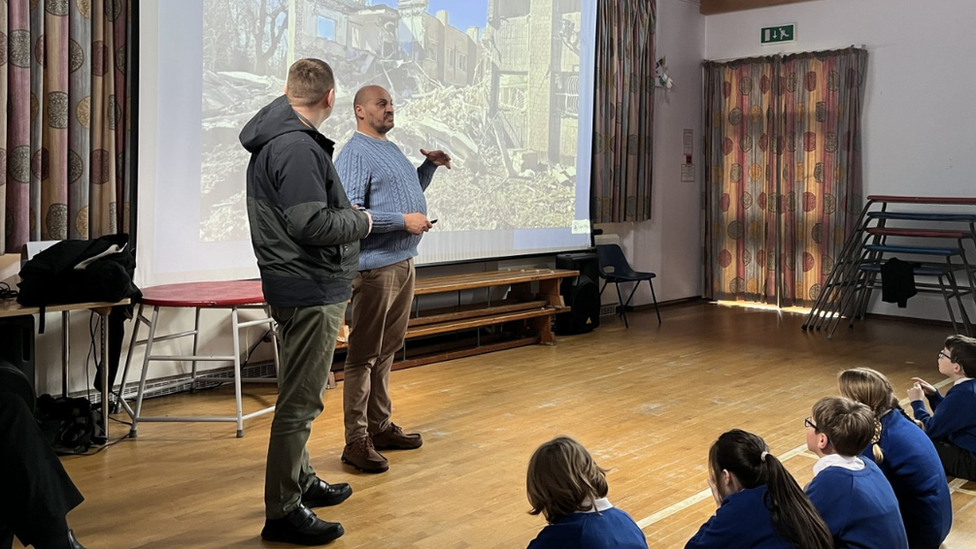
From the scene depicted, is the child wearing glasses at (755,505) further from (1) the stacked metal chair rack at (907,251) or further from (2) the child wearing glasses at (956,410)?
(1) the stacked metal chair rack at (907,251)

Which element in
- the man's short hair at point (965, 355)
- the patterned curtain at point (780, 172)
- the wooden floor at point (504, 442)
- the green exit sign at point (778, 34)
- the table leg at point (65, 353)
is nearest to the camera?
the wooden floor at point (504, 442)

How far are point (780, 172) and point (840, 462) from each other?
245 inches

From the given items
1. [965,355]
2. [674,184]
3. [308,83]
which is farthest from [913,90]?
[308,83]

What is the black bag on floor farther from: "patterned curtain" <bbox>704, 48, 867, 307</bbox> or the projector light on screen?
"patterned curtain" <bbox>704, 48, 867, 307</bbox>

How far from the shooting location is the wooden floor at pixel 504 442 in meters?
2.94

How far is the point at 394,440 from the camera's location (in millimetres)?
3764

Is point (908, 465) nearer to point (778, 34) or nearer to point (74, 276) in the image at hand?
point (74, 276)

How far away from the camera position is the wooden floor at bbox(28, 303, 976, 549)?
2.94m

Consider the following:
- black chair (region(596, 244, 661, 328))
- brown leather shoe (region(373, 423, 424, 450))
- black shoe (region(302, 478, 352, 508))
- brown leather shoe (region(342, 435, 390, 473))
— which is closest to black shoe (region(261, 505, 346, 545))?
black shoe (region(302, 478, 352, 508))

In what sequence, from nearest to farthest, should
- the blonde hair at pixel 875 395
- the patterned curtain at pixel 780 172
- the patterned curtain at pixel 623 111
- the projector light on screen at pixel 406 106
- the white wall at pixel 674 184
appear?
the blonde hair at pixel 875 395 → the projector light on screen at pixel 406 106 → the patterned curtain at pixel 623 111 → the patterned curtain at pixel 780 172 → the white wall at pixel 674 184

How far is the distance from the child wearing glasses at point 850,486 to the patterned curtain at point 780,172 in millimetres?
5829

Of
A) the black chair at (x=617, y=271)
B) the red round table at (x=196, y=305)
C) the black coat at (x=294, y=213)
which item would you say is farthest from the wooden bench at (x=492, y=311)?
the black coat at (x=294, y=213)

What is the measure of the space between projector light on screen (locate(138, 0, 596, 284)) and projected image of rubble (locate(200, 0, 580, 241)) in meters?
0.01

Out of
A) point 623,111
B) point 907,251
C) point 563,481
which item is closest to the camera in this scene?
point 563,481
